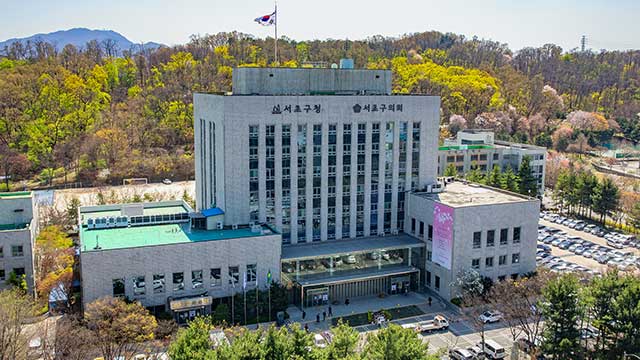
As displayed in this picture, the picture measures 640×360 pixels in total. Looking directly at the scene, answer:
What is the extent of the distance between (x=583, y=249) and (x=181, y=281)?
136ft

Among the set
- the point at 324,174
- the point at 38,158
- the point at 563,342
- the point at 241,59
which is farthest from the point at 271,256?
the point at 241,59

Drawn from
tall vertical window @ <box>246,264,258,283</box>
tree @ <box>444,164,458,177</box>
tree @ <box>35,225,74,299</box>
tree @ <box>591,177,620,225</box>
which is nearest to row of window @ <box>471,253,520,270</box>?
tall vertical window @ <box>246,264,258,283</box>

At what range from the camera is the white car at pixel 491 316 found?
1529 inches

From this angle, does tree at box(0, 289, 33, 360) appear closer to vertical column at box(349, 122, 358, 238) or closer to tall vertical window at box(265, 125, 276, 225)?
tall vertical window at box(265, 125, 276, 225)

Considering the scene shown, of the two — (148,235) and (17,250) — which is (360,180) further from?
(17,250)

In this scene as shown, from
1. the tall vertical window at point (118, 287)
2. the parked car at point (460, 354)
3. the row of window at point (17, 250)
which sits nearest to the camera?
the parked car at point (460, 354)

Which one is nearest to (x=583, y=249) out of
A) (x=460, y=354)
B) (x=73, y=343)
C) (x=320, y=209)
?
(x=320, y=209)

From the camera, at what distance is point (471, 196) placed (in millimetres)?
46656

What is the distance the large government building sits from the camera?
3941 cm

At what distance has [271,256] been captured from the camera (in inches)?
1575

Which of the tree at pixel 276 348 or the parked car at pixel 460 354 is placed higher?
the tree at pixel 276 348

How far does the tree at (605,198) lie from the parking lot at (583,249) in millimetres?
2670

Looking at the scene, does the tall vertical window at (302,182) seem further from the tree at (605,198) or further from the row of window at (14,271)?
the tree at (605,198)

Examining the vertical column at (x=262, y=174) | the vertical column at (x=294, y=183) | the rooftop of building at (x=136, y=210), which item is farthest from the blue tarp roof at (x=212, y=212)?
the vertical column at (x=294, y=183)
